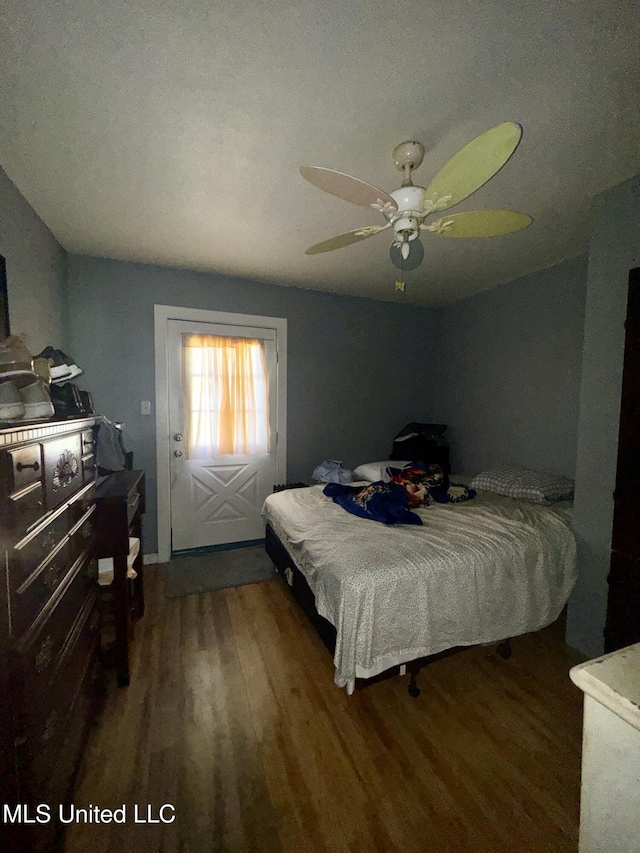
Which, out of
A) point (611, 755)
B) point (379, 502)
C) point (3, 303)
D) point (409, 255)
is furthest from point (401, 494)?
point (3, 303)

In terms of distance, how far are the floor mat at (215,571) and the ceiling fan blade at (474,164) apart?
269 centimetres

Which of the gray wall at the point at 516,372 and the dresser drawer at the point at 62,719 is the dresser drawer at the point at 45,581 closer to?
the dresser drawer at the point at 62,719

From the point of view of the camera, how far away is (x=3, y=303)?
5.01 ft

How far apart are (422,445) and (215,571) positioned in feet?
7.90

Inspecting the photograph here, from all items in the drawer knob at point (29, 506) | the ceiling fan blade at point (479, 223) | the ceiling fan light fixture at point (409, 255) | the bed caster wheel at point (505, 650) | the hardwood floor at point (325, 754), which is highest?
the ceiling fan blade at point (479, 223)

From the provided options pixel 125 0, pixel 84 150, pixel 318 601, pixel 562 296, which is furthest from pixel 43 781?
pixel 562 296

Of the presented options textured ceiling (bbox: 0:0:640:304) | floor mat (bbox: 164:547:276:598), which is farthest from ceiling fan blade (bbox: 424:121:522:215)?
floor mat (bbox: 164:547:276:598)

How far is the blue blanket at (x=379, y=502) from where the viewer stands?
1.90 m

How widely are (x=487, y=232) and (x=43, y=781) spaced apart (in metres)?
2.45

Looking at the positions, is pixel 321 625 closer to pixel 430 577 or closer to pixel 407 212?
pixel 430 577

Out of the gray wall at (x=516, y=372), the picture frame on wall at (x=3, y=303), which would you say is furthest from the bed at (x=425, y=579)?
the picture frame on wall at (x=3, y=303)

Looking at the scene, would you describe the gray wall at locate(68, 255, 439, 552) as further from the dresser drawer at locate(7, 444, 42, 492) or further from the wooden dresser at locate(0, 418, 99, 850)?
the dresser drawer at locate(7, 444, 42, 492)

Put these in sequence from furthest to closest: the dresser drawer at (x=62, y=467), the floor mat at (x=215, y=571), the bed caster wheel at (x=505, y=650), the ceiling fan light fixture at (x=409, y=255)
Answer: the floor mat at (x=215, y=571) → the bed caster wheel at (x=505, y=650) → the ceiling fan light fixture at (x=409, y=255) → the dresser drawer at (x=62, y=467)

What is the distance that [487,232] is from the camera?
1433mm
